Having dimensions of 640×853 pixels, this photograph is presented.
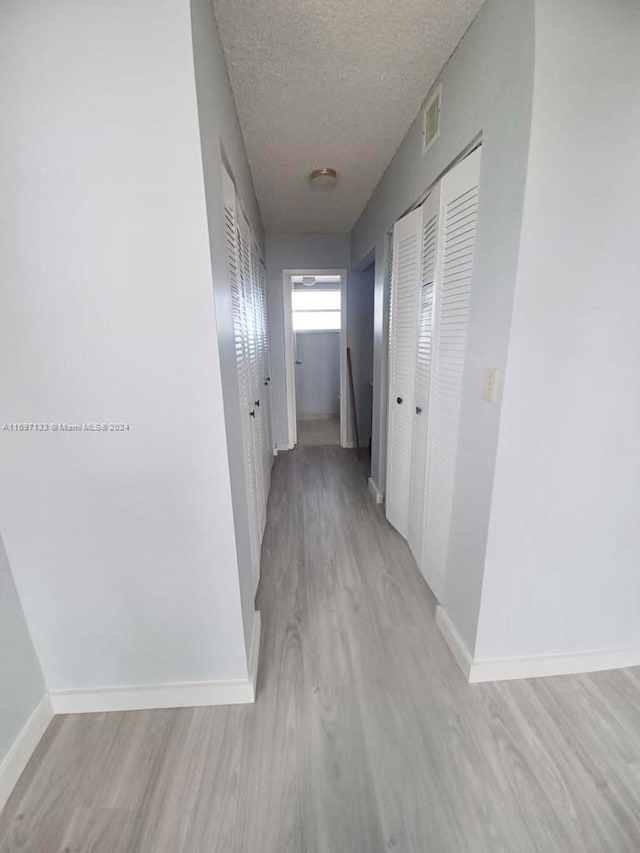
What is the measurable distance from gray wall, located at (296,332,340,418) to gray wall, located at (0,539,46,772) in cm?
482

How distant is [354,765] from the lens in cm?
104

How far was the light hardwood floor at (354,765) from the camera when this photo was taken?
89cm

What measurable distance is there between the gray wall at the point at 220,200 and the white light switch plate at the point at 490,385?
0.87 meters

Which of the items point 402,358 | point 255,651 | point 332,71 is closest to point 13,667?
point 255,651

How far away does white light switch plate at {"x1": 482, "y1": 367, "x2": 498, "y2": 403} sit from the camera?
108cm

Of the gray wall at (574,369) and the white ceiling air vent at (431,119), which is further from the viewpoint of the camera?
the white ceiling air vent at (431,119)

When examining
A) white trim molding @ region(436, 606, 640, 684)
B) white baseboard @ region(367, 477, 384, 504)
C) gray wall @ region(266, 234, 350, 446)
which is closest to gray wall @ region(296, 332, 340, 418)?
gray wall @ region(266, 234, 350, 446)

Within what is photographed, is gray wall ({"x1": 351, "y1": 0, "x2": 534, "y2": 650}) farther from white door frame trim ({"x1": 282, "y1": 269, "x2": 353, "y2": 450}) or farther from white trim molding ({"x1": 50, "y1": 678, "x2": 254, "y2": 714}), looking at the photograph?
white door frame trim ({"x1": 282, "y1": 269, "x2": 353, "y2": 450})

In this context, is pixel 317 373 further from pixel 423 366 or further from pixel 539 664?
pixel 539 664

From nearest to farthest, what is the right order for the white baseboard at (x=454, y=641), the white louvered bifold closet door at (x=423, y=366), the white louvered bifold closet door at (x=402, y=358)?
the white baseboard at (x=454, y=641) → the white louvered bifold closet door at (x=423, y=366) → the white louvered bifold closet door at (x=402, y=358)

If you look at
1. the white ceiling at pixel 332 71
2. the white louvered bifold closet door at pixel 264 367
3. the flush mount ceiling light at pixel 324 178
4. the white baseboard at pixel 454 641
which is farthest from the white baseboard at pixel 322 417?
the white baseboard at pixel 454 641

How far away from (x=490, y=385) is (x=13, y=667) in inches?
70.8

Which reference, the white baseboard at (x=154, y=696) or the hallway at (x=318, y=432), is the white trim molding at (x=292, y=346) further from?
the white baseboard at (x=154, y=696)

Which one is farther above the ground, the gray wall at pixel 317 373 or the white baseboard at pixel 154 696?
the gray wall at pixel 317 373
